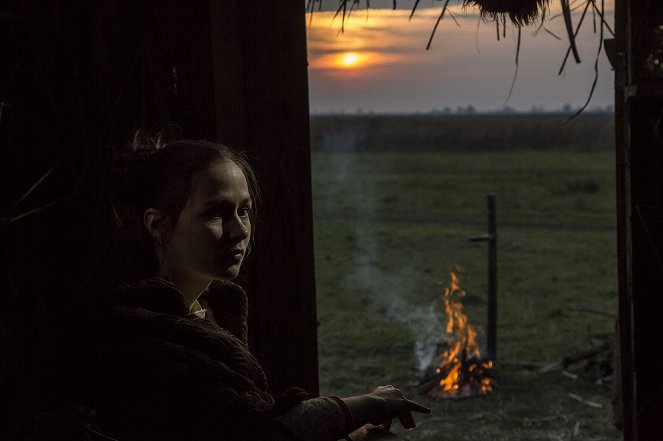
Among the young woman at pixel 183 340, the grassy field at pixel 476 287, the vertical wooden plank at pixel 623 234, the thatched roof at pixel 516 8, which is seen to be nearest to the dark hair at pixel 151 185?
the young woman at pixel 183 340

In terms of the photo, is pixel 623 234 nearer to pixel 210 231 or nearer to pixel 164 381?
pixel 210 231

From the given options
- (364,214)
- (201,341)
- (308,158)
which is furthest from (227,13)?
(364,214)

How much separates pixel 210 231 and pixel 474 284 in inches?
585

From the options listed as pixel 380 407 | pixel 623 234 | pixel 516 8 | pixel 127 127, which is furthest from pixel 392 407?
pixel 623 234

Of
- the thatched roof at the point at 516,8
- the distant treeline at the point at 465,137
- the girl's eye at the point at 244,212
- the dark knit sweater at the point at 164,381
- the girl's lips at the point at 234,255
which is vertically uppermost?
the distant treeline at the point at 465,137

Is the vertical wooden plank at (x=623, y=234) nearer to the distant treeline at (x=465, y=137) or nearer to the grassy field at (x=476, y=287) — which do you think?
the grassy field at (x=476, y=287)

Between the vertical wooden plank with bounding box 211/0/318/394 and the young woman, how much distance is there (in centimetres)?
107

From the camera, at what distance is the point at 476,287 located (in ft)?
52.7

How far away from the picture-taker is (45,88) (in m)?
2.63

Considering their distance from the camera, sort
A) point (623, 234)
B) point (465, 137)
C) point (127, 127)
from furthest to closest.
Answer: point (465, 137), point (623, 234), point (127, 127)

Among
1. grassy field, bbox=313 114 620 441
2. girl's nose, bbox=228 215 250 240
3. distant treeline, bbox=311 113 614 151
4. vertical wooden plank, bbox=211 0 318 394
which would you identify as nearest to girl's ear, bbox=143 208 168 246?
girl's nose, bbox=228 215 250 240

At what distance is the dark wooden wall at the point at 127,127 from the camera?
101 inches

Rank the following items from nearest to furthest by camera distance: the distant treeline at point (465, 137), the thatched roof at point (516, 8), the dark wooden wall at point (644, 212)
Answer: the thatched roof at point (516, 8) < the dark wooden wall at point (644, 212) < the distant treeline at point (465, 137)

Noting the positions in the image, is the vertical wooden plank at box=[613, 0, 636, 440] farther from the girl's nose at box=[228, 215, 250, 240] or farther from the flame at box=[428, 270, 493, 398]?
the flame at box=[428, 270, 493, 398]
